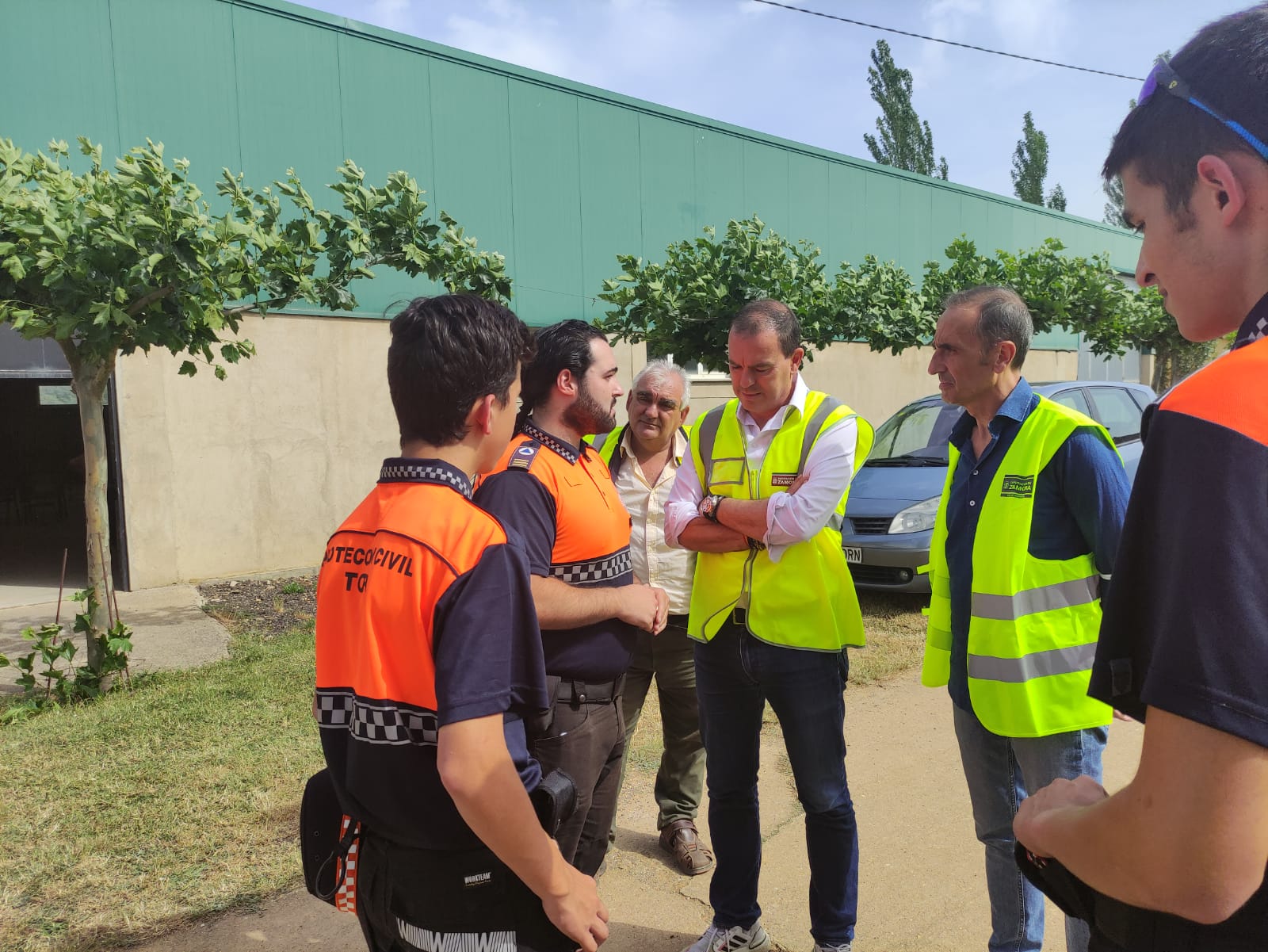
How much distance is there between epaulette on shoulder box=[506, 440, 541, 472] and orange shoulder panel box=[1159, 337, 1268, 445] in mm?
1881

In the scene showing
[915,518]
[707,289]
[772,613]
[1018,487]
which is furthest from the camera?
[707,289]

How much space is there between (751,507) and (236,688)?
4.42m

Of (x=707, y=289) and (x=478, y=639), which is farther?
(x=707, y=289)

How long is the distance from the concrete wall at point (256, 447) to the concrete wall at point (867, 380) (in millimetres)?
5792

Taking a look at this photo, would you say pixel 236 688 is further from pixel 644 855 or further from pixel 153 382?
pixel 153 382

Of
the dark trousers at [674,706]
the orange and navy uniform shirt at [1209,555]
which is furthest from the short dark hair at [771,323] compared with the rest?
the orange and navy uniform shirt at [1209,555]

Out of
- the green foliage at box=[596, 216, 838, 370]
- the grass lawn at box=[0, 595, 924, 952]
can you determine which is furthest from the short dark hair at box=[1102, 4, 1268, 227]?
the green foliage at box=[596, 216, 838, 370]

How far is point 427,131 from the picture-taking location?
10922 millimetres

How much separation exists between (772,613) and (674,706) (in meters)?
1.33

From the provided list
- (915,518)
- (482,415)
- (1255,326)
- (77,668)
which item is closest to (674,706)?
(482,415)

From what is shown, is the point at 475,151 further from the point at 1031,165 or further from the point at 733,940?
the point at 1031,165

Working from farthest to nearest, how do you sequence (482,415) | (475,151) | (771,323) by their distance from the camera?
1. (475,151)
2. (771,323)
3. (482,415)

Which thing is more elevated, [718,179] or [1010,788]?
[718,179]

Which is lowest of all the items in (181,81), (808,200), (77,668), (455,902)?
(77,668)
